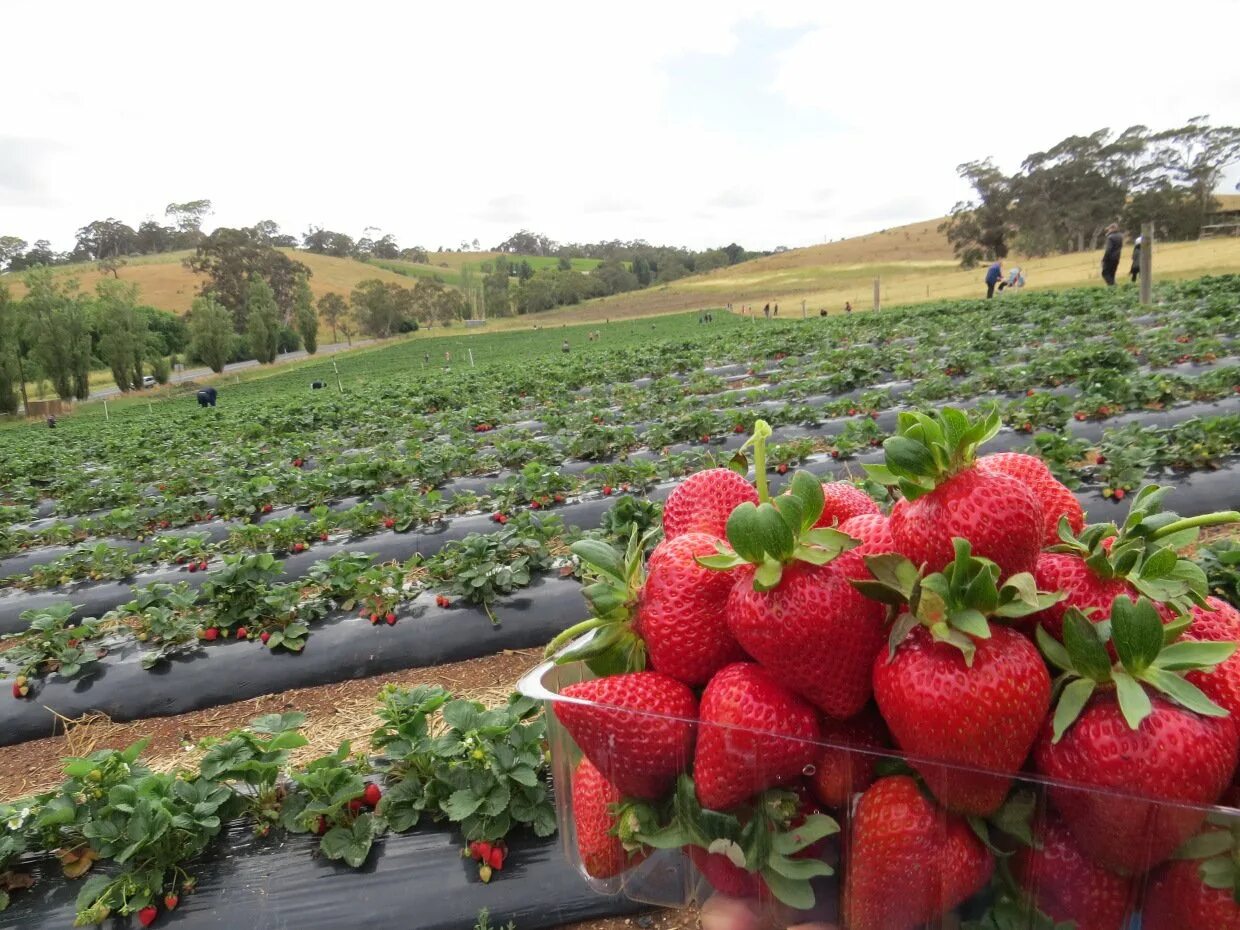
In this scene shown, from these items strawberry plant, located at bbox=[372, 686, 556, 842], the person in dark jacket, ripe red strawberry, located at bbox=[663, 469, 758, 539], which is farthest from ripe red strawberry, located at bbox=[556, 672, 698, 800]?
the person in dark jacket

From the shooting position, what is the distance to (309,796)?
254 cm

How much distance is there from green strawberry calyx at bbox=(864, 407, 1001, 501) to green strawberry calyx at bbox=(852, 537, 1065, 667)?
11 centimetres

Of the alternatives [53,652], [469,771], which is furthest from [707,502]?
[53,652]

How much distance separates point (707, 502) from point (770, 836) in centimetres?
46

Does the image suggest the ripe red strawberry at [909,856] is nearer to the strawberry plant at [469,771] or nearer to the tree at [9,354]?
the strawberry plant at [469,771]

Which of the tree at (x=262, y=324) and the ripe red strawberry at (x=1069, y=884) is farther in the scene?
the tree at (x=262, y=324)

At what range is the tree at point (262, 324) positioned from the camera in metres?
52.7

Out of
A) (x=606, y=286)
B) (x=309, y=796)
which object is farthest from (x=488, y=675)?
(x=606, y=286)

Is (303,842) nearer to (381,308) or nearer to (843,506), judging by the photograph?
(843,506)

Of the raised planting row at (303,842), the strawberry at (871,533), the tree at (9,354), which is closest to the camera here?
the strawberry at (871,533)

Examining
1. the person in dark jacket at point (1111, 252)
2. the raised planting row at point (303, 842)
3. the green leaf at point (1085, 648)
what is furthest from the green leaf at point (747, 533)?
the person in dark jacket at point (1111, 252)

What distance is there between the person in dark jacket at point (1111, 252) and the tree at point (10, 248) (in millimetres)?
103643

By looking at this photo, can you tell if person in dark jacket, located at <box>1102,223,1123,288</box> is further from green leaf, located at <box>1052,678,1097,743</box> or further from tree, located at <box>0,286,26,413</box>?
tree, located at <box>0,286,26,413</box>

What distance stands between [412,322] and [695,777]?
7666 cm
